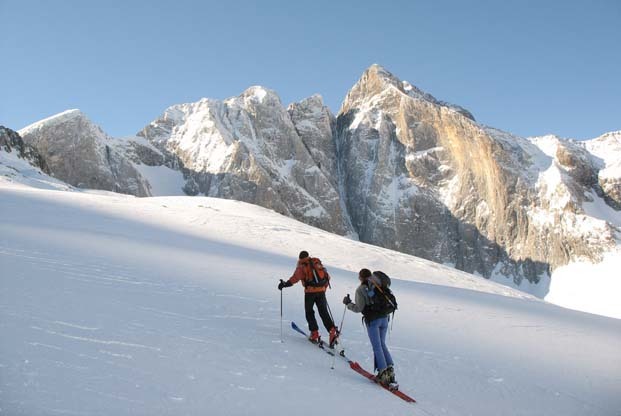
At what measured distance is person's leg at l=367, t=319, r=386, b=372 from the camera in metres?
7.04

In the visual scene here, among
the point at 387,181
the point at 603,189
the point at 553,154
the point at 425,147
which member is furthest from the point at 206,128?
the point at 603,189

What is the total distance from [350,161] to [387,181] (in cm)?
1576

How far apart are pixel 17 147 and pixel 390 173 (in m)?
104

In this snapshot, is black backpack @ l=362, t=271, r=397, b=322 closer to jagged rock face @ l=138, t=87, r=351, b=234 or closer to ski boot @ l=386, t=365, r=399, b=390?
ski boot @ l=386, t=365, r=399, b=390

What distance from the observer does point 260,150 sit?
147m

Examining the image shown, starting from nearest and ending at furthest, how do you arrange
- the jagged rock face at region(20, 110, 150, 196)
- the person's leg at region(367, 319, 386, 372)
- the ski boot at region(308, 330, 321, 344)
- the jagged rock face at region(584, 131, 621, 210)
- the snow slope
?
the snow slope → the person's leg at region(367, 319, 386, 372) → the ski boot at region(308, 330, 321, 344) → the jagged rock face at region(20, 110, 150, 196) → the jagged rock face at region(584, 131, 621, 210)

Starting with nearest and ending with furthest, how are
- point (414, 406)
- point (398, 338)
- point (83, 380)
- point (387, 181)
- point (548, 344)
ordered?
point (83, 380)
point (414, 406)
point (398, 338)
point (548, 344)
point (387, 181)

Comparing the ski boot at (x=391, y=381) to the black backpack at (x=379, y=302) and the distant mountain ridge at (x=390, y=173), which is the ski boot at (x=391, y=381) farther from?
the distant mountain ridge at (x=390, y=173)

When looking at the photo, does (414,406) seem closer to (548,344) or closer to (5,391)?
(5,391)

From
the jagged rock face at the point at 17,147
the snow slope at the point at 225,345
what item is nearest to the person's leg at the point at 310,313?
the snow slope at the point at 225,345

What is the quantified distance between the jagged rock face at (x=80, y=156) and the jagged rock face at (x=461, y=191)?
231 feet

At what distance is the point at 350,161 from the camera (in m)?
162

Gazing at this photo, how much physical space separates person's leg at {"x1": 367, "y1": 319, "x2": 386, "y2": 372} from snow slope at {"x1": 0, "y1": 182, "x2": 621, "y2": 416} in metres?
0.45

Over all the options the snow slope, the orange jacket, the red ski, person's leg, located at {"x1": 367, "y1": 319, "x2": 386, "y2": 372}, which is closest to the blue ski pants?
person's leg, located at {"x1": 367, "y1": 319, "x2": 386, "y2": 372}
